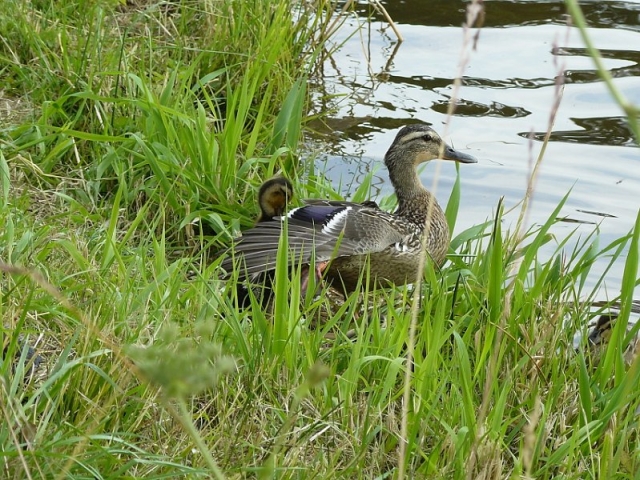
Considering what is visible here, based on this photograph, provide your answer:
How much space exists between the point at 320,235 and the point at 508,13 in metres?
4.82

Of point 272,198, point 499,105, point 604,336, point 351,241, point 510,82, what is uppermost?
point 510,82

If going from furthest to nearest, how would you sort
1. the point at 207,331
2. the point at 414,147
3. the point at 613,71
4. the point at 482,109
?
the point at 613,71 → the point at 482,109 → the point at 414,147 → the point at 207,331

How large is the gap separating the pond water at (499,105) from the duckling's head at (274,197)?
1.00 meters

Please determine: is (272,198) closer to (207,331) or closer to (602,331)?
(602,331)

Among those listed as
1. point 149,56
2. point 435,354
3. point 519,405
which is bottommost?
point 519,405

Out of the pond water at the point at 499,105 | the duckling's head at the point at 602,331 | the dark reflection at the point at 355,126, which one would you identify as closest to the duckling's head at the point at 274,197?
the pond water at the point at 499,105

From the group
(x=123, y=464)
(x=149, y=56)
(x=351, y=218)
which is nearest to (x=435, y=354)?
(x=123, y=464)

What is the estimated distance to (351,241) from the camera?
16.2 ft

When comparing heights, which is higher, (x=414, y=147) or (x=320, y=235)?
(x=414, y=147)

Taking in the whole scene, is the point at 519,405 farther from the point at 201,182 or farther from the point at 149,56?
the point at 149,56

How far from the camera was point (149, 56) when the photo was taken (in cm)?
604

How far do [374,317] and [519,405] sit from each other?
59 centimetres

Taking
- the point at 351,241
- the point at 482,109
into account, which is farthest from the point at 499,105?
the point at 351,241

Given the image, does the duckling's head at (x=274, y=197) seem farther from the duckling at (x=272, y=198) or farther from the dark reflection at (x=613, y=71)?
the dark reflection at (x=613, y=71)
